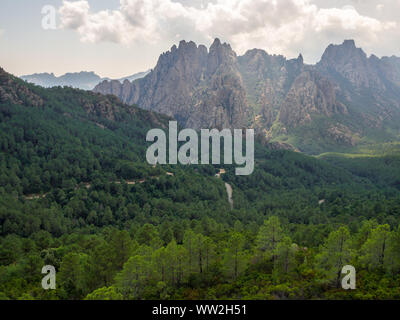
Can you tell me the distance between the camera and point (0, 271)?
3781 centimetres

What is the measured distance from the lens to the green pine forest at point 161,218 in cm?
3228

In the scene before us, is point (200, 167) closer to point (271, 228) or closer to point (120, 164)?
point (120, 164)

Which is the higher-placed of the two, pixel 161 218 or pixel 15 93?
pixel 15 93

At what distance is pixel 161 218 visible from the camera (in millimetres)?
84438

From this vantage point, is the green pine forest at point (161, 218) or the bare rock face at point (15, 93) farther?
the bare rock face at point (15, 93)

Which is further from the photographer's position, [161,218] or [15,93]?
[15,93]

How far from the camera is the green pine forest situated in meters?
32.3

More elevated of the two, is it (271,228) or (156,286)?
(271,228)

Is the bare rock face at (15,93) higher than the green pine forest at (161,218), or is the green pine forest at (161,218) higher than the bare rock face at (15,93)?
the bare rock face at (15,93)

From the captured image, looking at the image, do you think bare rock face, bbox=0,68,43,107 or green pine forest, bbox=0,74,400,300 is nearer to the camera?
green pine forest, bbox=0,74,400,300

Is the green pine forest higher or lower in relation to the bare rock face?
lower

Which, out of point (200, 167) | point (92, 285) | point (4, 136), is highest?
point (4, 136)

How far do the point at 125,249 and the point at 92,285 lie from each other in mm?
5401
